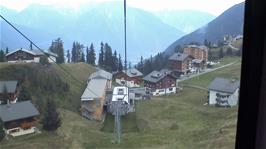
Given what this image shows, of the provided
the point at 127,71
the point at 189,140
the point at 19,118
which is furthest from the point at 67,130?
the point at 189,140

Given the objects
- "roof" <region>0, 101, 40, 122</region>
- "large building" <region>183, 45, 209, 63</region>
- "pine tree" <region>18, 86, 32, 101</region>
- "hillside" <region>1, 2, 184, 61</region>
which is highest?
"hillside" <region>1, 2, 184, 61</region>

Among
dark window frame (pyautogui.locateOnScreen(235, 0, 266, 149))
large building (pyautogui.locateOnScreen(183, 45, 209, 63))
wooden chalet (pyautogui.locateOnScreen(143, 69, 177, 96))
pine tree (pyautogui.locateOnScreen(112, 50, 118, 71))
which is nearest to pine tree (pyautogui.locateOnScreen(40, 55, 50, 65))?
pine tree (pyautogui.locateOnScreen(112, 50, 118, 71))

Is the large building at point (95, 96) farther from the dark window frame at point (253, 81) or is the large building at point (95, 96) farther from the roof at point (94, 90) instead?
the dark window frame at point (253, 81)

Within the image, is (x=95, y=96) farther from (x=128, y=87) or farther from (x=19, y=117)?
(x=19, y=117)

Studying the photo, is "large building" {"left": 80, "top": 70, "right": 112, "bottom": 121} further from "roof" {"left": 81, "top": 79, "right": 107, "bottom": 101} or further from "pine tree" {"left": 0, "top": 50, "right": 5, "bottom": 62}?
"pine tree" {"left": 0, "top": 50, "right": 5, "bottom": 62}

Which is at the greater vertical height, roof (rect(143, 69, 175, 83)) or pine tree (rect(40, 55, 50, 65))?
pine tree (rect(40, 55, 50, 65))

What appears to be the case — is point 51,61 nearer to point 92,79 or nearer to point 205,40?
point 92,79

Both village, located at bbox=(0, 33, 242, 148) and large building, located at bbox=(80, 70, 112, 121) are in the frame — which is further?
large building, located at bbox=(80, 70, 112, 121)

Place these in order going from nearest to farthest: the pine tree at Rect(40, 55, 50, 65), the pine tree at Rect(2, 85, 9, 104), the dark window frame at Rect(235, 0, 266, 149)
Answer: the dark window frame at Rect(235, 0, 266, 149)
the pine tree at Rect(2, 85, 9, 104)
the pine tree at Rect(40, 55, 50, 65)
